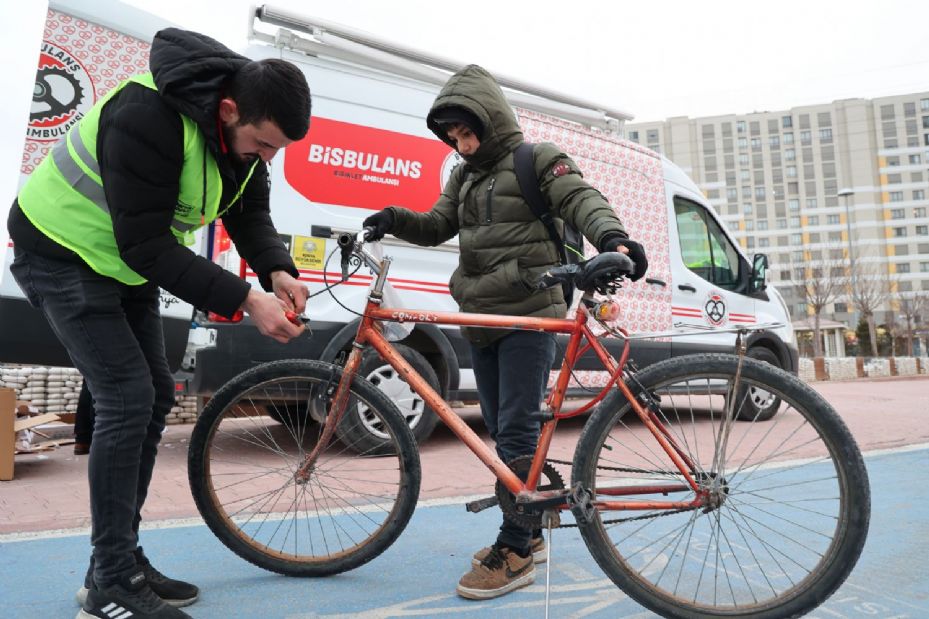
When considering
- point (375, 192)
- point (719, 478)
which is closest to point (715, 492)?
point (719, 478)

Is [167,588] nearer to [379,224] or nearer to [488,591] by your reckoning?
[488,591]

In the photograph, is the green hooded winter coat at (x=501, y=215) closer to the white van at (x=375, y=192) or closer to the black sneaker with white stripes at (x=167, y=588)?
the black sneaker with white stripes at (x=167, y=588)

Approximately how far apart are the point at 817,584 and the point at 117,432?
81.8 inches

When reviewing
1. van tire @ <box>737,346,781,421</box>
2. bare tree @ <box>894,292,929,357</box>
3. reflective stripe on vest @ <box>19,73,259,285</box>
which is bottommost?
van tire @ <box>737,346,781,421</box>

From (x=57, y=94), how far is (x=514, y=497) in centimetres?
393

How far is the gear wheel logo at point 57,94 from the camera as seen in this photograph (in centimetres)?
440

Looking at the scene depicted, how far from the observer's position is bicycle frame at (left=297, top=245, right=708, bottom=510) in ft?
7.32

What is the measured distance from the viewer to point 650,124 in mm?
89688

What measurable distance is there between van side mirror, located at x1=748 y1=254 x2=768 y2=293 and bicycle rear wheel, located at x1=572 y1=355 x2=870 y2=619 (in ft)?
16.7

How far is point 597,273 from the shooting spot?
2.20 metres

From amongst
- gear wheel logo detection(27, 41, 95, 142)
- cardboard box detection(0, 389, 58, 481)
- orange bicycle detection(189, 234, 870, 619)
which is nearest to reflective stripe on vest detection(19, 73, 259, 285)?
orange bicycle detection(189, 234, 870, 619)

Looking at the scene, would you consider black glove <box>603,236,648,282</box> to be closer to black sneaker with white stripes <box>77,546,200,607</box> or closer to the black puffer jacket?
the black puffer jacket

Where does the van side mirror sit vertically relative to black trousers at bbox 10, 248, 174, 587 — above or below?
above

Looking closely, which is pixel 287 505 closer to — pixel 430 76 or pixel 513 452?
pixel 513 452
